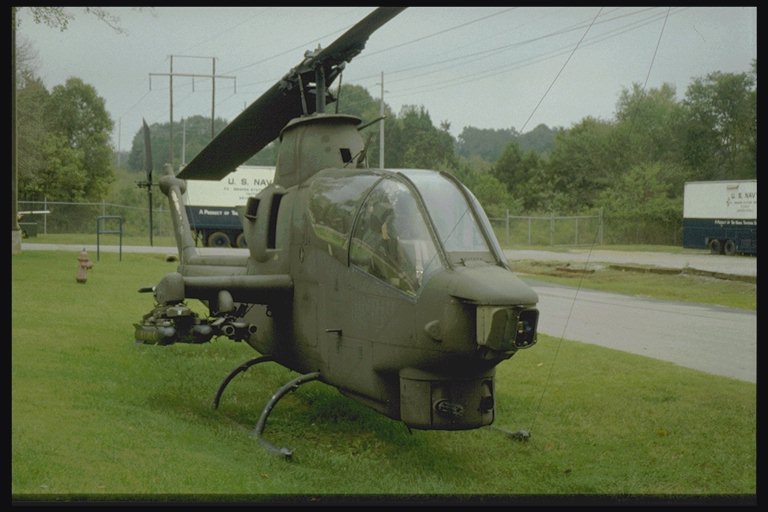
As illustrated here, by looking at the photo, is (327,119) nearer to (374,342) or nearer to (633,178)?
(374,342)

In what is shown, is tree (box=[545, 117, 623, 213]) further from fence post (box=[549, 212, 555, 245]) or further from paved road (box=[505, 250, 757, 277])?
paved road (box=[505, 250, 757, 277])

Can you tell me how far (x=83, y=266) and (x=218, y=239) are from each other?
6.75 ft

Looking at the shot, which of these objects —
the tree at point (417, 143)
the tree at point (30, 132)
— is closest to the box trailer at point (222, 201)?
the tree at point (30, 132)

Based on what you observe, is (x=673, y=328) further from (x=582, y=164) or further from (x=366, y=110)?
(x=366, y=110)

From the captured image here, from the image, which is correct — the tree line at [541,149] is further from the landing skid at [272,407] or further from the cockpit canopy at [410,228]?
the landing skid at [272,407]

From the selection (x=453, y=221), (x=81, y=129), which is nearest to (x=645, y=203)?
(x=453, y=221)

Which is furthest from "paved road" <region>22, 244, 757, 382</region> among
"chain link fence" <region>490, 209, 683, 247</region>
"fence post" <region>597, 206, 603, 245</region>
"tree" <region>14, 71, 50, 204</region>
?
"fence post" <region>597, 206, 603, 245</region>

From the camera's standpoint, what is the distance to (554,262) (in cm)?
545

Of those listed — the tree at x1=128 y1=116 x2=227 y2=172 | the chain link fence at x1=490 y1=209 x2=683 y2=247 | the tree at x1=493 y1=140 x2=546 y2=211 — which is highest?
the tree at x1=128 y1=116 x2=227 y2=172

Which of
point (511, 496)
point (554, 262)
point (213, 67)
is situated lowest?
point (511, 496)

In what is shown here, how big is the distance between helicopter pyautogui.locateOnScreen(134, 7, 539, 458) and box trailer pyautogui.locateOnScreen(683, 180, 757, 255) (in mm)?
2454

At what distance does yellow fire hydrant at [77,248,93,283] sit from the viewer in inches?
353

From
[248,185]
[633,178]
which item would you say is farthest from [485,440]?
[248,185]

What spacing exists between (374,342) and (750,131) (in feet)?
12.6
